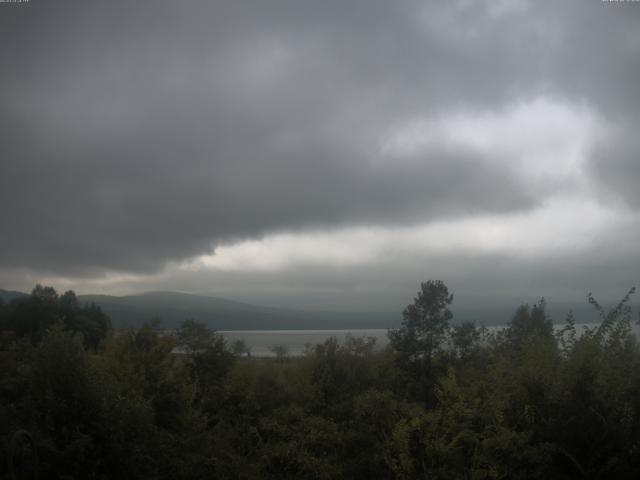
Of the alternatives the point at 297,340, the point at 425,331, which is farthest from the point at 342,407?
the point at 297,340

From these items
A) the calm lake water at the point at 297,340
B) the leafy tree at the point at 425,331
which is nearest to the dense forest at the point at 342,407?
the leafy tree at the point at 425,331

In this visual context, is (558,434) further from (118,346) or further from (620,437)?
(118,346)

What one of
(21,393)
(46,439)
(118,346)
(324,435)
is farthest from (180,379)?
(46,439)

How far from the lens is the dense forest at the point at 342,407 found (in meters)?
15.5

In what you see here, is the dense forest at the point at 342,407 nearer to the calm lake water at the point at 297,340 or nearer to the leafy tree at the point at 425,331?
the leafy tree at the point at 425,331

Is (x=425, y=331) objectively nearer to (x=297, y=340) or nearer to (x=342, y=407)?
(x=342, y=407)

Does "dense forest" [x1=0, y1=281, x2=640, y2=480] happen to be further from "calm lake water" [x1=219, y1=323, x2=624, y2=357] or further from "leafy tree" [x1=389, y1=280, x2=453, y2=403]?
"calm lake water" [x1=219, y1=323, x2=624, y2=357]

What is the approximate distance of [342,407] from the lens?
1141 inches

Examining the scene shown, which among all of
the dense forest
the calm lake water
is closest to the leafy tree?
the dense forest

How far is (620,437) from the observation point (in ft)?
50.9

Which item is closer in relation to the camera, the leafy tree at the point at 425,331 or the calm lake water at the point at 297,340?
the leafy tree at the point at 425,331

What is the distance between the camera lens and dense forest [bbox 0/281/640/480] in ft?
50.9

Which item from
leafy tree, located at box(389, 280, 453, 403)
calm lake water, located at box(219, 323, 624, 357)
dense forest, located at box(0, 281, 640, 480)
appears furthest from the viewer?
calm lake water, located at box(219, 323, 624, 357)

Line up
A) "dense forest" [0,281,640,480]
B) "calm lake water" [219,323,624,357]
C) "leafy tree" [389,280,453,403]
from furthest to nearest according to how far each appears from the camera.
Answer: "calm lake water" [219,323,624,357]
"leafy tree" [389,280,453,403]
"dense forest" [0,281,640,480]
